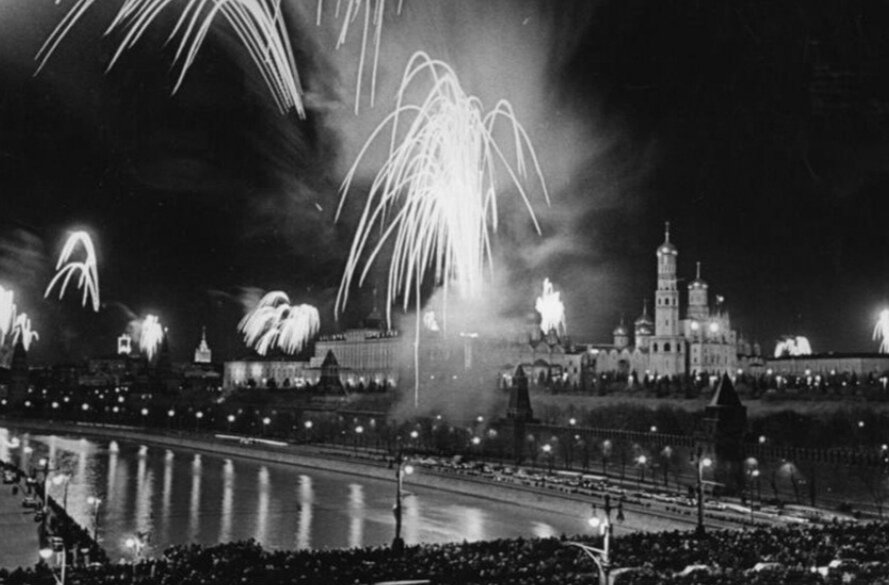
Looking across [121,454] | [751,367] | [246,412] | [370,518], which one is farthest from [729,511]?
[751,367]

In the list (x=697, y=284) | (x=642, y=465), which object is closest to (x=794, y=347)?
(x=697, y=284)

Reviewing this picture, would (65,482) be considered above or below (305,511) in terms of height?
above

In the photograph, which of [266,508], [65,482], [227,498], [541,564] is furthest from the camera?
[227,498]

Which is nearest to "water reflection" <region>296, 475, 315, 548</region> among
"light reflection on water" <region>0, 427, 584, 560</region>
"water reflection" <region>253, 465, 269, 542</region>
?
"light reflection on water" <region>0, 427, 584, 560</region>

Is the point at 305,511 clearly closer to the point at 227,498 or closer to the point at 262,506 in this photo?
the point at 262,506

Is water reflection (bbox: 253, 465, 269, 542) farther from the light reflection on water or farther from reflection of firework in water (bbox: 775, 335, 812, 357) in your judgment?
reflection of firework in water (bbox: 775, 335, 812, 357)

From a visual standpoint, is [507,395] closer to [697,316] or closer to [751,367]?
[697,316]
